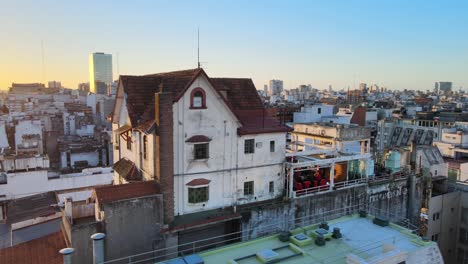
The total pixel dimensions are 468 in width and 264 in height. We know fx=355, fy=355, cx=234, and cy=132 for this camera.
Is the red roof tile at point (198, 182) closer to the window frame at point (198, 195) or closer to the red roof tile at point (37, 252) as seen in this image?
the window frame at point (198, 195)

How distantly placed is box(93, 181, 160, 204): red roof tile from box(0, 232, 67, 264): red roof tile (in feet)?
14.0

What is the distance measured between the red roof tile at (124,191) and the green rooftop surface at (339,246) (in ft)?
25.2

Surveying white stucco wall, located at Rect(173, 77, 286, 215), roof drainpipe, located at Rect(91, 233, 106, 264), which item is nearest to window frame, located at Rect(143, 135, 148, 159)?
white stucco wall, located at Rect(173, 77, 286, 215)

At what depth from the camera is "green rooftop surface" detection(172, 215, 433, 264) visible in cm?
1705

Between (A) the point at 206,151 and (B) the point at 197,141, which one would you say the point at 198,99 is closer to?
(B) the point at 197,141

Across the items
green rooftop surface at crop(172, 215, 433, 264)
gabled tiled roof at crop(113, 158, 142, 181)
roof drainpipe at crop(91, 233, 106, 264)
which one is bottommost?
roof drainpipe at crop(91, 233, 106, 264)

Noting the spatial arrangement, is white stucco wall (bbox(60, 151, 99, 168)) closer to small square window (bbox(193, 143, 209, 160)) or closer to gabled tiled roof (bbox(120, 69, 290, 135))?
gabled tiled roof (bbox(120, 69, 290, 135))

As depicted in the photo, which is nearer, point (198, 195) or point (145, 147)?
point (145, 147)

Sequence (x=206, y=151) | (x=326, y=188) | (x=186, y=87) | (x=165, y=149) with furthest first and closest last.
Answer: (x=326, y=188) < (x=206, y=151) < (x=186, y=87) < (x=165, y=149)

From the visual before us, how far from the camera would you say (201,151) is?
2664 centimetres

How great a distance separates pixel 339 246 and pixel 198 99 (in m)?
13.9

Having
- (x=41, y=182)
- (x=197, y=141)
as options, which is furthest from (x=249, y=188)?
(x=41, y=182)

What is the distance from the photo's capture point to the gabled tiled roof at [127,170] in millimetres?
27844

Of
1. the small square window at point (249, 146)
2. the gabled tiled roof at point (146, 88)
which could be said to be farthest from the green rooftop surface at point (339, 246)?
the gabled tiled roof at point (146, 88)
